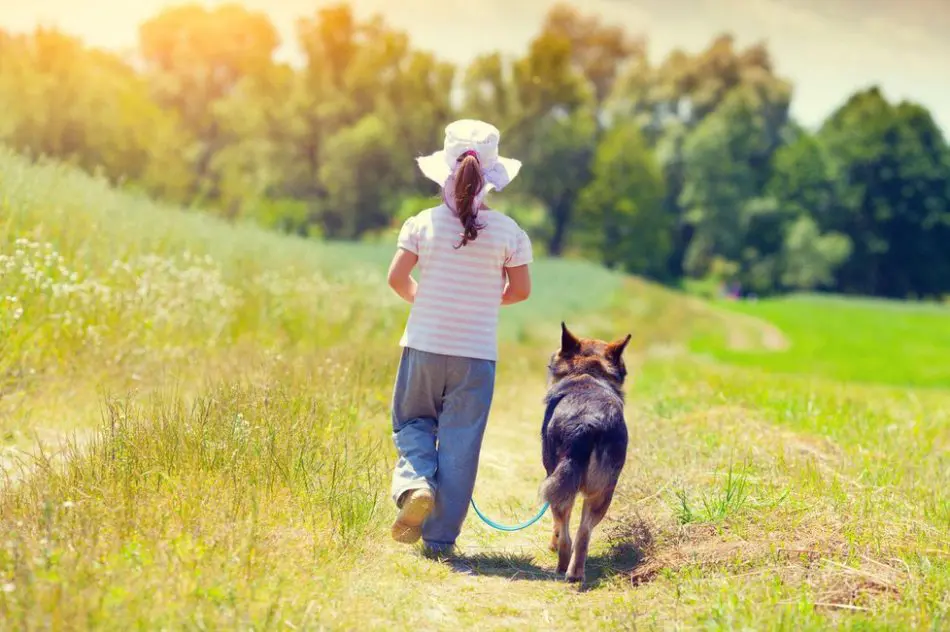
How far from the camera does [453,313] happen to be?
5.81 metres

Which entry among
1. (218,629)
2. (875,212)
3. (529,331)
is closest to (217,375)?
(218,629)

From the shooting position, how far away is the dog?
5387 millimetres

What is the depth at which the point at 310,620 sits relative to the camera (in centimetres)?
412

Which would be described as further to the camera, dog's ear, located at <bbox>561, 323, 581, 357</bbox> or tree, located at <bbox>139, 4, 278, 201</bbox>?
tree, located at <bbox>139, 4, 278, 201</bbox>

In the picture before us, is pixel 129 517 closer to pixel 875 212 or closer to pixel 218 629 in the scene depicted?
pixel 218 629

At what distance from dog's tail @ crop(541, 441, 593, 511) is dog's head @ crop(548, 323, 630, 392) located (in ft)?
2.17

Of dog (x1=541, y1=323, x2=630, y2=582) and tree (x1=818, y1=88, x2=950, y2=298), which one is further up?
Result: tree (x1=818, y1=88, x2=950, y2=298)

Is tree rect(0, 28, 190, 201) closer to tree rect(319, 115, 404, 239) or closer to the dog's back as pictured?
tree rect(319, 115, 404, 239)

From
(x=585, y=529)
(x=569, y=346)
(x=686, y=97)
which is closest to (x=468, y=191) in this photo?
(x=569, y=346)

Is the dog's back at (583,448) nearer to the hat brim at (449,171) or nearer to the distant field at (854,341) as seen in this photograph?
the hat brim at (449,171)

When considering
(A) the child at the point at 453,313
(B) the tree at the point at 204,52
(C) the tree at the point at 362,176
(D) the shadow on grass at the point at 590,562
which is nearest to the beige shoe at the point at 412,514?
(A) the child at the point at 453,313

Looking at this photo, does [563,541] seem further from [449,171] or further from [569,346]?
[449,171]

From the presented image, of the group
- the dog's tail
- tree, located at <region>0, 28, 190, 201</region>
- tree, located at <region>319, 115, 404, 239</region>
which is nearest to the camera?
the dog's tail

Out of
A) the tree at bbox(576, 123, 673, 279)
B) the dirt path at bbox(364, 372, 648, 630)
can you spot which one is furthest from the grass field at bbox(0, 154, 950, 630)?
the tree at bbox(576, 123, 673, 279)
